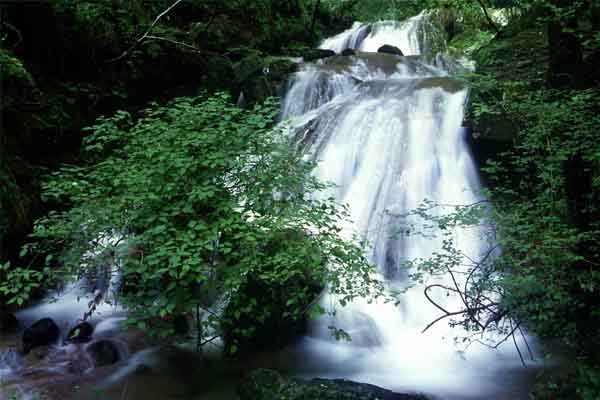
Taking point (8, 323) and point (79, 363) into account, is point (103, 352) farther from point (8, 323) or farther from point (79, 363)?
point (8, 323)

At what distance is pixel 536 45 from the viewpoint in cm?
735

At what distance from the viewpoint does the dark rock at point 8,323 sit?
18.7 feet

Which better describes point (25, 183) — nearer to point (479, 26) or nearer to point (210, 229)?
point (210, 229)

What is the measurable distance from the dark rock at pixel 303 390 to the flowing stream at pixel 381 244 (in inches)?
22.5

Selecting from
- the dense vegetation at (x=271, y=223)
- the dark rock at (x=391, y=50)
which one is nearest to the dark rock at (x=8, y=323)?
the dense vegetation at (x=271, y=223)

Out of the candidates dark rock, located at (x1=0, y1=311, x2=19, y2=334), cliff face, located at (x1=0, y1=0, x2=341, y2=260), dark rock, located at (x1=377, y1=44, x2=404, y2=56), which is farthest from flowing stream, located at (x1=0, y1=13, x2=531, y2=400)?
dark rock, located at (x1=377, y1=44, x2=404, y2=56)

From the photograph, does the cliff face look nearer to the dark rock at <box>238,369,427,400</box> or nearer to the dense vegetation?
the dense vegetation

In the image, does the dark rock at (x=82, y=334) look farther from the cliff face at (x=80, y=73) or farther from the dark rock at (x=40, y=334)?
the cliff face at (x=80, y=73)

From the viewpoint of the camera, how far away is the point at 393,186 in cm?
740

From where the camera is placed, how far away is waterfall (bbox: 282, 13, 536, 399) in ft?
16.8

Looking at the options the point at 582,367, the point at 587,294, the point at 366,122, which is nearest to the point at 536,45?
the point at 366,122

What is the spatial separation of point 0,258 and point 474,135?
6475mm

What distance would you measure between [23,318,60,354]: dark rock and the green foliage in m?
1.80

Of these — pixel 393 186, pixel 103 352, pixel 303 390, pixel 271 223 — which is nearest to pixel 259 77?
pixel 393 186
